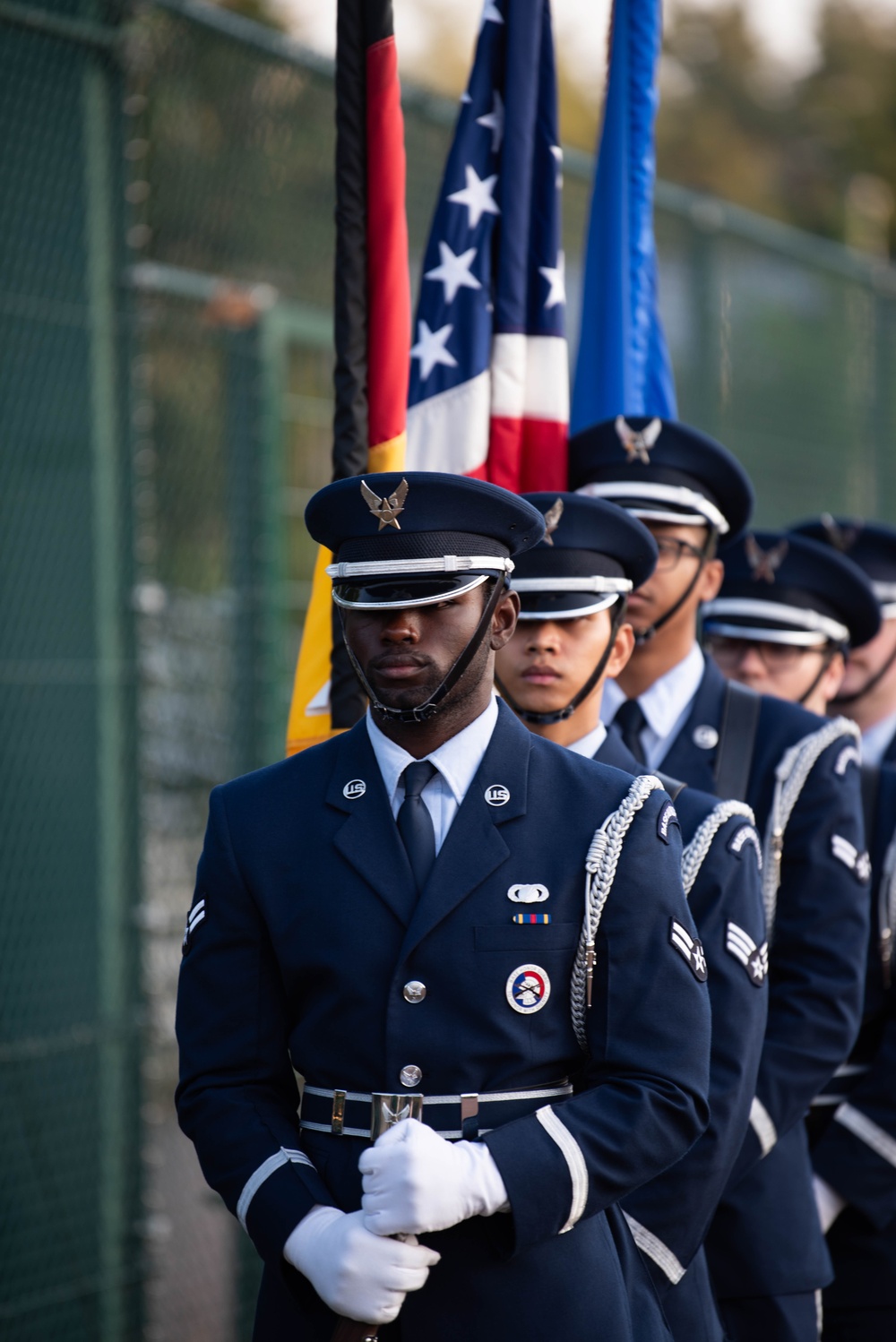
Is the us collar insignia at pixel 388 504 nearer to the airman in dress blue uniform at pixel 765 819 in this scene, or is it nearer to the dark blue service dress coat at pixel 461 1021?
the dark blue service dress coat at pixel 461 1021

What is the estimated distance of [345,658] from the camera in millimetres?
3332

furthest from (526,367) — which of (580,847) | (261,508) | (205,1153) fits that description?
(205,1153)

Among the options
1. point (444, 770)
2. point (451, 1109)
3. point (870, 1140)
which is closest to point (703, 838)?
point (444, 770)

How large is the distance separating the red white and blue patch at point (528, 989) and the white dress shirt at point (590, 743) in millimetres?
797

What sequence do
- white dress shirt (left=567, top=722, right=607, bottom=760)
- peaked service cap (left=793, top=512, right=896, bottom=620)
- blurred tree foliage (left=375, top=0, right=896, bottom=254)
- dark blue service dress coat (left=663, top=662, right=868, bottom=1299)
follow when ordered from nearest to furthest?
white dress shirt (left=567, top=722, right=607, bottom=760)
dark blue service dress coat (left=663, top=662, right=868, bottom=1299)
peaked service cap (left=793, top=512, right=896, bottom=620)
blurred tree foliage (left=375, top=0, right=896, bottom=254)

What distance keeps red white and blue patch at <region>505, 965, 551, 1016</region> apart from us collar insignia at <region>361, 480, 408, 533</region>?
0.65 m

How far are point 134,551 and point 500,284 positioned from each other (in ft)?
4.37

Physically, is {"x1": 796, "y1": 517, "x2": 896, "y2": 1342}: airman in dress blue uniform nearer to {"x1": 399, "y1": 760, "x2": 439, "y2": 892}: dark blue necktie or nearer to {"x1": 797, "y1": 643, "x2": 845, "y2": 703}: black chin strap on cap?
{"x1": 797, "y1": 643, "x2": 845, "y2": 703}: black chin strap on cap

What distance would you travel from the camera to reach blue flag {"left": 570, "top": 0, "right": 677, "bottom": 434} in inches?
165

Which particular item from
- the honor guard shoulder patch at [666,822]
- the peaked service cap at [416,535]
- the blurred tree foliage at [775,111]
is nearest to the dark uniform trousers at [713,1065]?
the honor guard shoulder patch at [666,822]

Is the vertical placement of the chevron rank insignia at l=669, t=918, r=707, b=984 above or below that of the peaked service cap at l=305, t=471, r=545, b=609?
below

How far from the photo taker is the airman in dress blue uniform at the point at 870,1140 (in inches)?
141

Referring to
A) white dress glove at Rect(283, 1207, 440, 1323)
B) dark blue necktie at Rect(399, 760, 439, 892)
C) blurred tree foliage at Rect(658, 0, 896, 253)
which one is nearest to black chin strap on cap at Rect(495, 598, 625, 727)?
dark blue necktie at Rect(399, 760, 439, 892)

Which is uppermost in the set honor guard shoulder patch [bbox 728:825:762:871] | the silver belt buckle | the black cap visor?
the black cap visor
